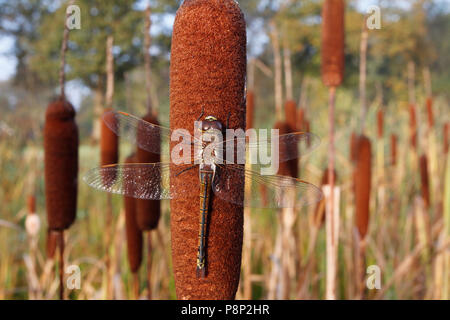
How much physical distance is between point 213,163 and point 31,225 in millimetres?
1906

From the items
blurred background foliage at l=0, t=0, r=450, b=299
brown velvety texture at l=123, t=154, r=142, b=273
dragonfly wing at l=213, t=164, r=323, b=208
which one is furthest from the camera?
blurred background foliage at l=0, t=0, r=450, b=299

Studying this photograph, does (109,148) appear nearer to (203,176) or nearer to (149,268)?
Result: (149,268)

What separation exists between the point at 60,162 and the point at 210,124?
886mm

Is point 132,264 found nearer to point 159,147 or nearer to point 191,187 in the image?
point 159,147

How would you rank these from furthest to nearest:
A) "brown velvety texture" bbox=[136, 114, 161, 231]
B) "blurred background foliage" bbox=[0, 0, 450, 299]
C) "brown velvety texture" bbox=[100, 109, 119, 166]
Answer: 1. "blurred background foliage" bbox=[0, 0, 450, 299]
2. "brown velvety texture" bbox=[100, 109, 119, 166]
3. "brown velvety texture" bbox=[136, 114, 161, 231]

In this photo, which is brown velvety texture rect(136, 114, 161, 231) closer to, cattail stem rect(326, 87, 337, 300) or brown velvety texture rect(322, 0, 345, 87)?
cattail stem rect(326, 87, 337, 300)

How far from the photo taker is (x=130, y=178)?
1.31 meters

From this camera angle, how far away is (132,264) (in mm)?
1832

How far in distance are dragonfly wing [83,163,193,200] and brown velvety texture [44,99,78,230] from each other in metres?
0.29

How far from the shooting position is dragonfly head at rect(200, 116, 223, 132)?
85cm

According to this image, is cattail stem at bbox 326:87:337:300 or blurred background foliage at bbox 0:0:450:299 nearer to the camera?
cattail stem at bbox 326:87:337:300

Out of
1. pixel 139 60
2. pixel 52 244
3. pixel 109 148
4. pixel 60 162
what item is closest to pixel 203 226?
pixel 60 162

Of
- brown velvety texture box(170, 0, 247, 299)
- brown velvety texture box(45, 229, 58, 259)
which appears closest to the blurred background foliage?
brown velvety texture box(45, 229, 58, 259)

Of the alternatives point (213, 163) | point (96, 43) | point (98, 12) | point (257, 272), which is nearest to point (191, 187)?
point (213, 163)
